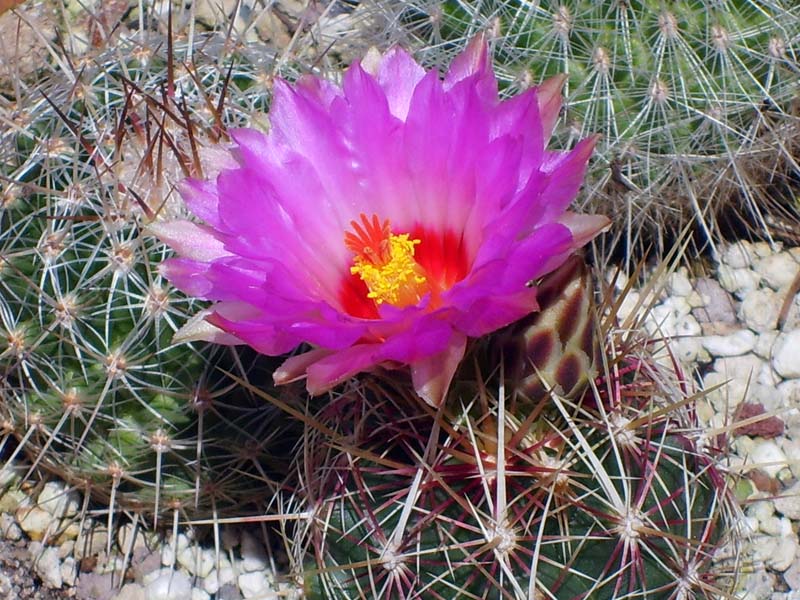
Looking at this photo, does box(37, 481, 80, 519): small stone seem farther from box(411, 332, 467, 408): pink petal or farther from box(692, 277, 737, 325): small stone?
box(692, 277, 737, 325): small stone

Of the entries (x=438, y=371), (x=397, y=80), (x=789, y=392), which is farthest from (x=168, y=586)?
(x=789, y=392)

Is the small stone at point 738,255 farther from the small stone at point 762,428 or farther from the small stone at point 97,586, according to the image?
the small stone at point 97,586

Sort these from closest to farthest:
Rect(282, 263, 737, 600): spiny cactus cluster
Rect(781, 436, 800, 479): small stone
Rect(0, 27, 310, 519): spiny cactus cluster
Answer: Rect(282, 263, 737, 600): spiny cactus cluster → Rect(0, 27, 310, 519): spiny cactus cluster → Rect(781, 436, 800, 479): small stone

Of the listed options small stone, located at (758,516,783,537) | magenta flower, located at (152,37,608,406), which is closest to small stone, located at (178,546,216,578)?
magenta flower, located at (152,37,608,406)

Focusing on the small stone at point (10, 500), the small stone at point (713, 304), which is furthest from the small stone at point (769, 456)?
the small stone at point (10, 500)

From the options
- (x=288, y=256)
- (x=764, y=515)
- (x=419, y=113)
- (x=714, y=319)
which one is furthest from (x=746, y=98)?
(x=288, y=256)

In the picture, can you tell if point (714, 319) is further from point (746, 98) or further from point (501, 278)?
point (501, 278)
